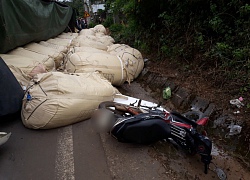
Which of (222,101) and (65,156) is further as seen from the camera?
(222,101)

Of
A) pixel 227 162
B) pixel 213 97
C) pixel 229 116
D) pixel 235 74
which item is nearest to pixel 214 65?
pixel 235 74

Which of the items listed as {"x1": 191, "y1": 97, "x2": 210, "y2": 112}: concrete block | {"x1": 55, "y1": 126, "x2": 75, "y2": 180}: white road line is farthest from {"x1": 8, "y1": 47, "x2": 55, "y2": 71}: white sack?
{"x1": 191, "y1": 97, "x2": 210, "y2": 112}: concrete block

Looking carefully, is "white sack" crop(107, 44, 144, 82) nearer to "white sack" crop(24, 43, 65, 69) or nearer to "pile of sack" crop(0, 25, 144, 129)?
"pile of sack" crop(0, 25, 144, 129)

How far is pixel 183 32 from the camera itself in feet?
13.8

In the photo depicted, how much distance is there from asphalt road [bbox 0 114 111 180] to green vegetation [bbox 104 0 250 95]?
203cm

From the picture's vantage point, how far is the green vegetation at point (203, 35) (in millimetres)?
2854

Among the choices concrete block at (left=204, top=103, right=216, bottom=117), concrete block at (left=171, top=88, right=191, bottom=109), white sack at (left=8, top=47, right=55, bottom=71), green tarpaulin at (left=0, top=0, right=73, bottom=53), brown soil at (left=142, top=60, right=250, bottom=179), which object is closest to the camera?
brown soil at (left=142, top=60, right=250, bottom=179)

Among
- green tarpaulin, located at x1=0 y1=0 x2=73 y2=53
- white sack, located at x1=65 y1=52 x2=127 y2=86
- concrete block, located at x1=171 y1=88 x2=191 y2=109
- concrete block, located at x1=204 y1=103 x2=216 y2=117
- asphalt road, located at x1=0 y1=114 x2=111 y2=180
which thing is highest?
green tarpaulin, located at x1=0 y1=0 x2=73 y2=53

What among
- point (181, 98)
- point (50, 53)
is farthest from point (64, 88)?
point (50, 53)

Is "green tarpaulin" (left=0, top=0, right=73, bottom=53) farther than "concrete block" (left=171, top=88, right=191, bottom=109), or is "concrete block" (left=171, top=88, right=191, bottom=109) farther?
"green tarpaulin" (left=0, top=0, right=73, bottom=53)

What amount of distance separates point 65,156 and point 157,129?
0.91 meters

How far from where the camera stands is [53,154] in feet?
6.31

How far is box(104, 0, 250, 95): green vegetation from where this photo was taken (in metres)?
2.85

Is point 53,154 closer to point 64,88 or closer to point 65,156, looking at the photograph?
point 65,156
